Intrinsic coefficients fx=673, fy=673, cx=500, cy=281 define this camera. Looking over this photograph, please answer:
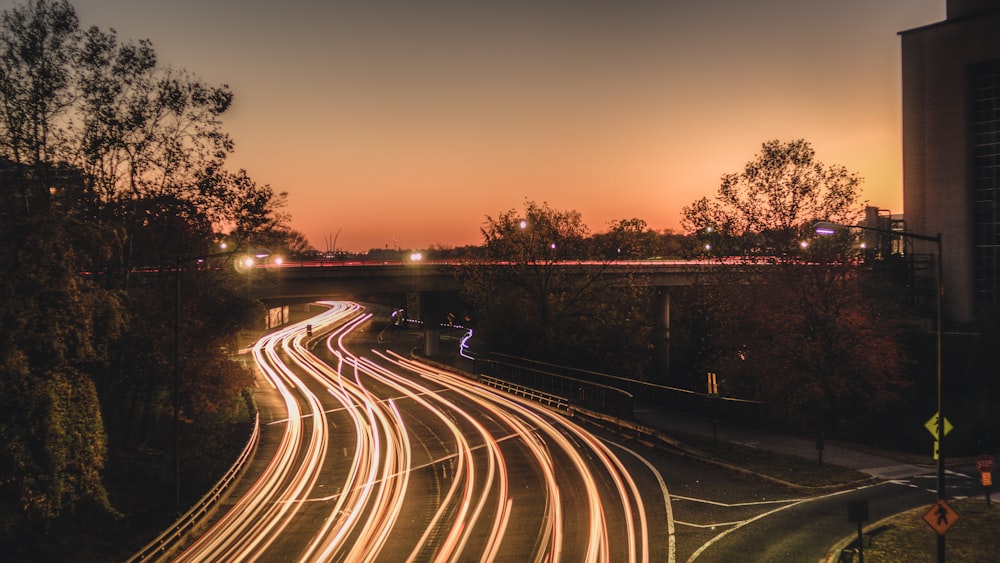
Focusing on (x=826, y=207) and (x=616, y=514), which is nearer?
(x=616, y=514)

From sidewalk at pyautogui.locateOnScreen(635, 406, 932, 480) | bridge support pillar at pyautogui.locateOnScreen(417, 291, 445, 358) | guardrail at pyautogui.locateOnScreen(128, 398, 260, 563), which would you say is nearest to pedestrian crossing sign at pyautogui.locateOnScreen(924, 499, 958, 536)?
sidewalk at pyautogui.locateOnScreen(635, 406, 932, 480)

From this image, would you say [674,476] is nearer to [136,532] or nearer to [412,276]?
[136,532]

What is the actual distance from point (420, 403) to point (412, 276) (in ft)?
68.6

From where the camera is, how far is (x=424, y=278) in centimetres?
6112

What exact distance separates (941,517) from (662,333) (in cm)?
5317

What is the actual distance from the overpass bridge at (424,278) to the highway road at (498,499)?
16.2 meters

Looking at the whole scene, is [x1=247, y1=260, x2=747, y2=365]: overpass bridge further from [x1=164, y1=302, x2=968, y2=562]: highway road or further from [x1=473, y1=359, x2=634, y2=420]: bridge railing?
[x1=164, y1=302, x2=968, y2=562]: highway road

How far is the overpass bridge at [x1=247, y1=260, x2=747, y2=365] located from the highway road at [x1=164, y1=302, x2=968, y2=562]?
1624 centimetres

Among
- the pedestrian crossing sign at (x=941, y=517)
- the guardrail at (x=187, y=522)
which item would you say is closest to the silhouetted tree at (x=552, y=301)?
the guardrail at (x=187, y=522)

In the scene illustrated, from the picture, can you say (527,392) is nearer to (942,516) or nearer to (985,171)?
(942,516)

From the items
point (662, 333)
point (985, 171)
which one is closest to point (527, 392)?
point (662, 333)

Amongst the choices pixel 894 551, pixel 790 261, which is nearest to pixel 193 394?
pixel 894 551

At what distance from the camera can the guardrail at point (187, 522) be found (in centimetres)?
1723

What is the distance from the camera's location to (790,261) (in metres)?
33.4
